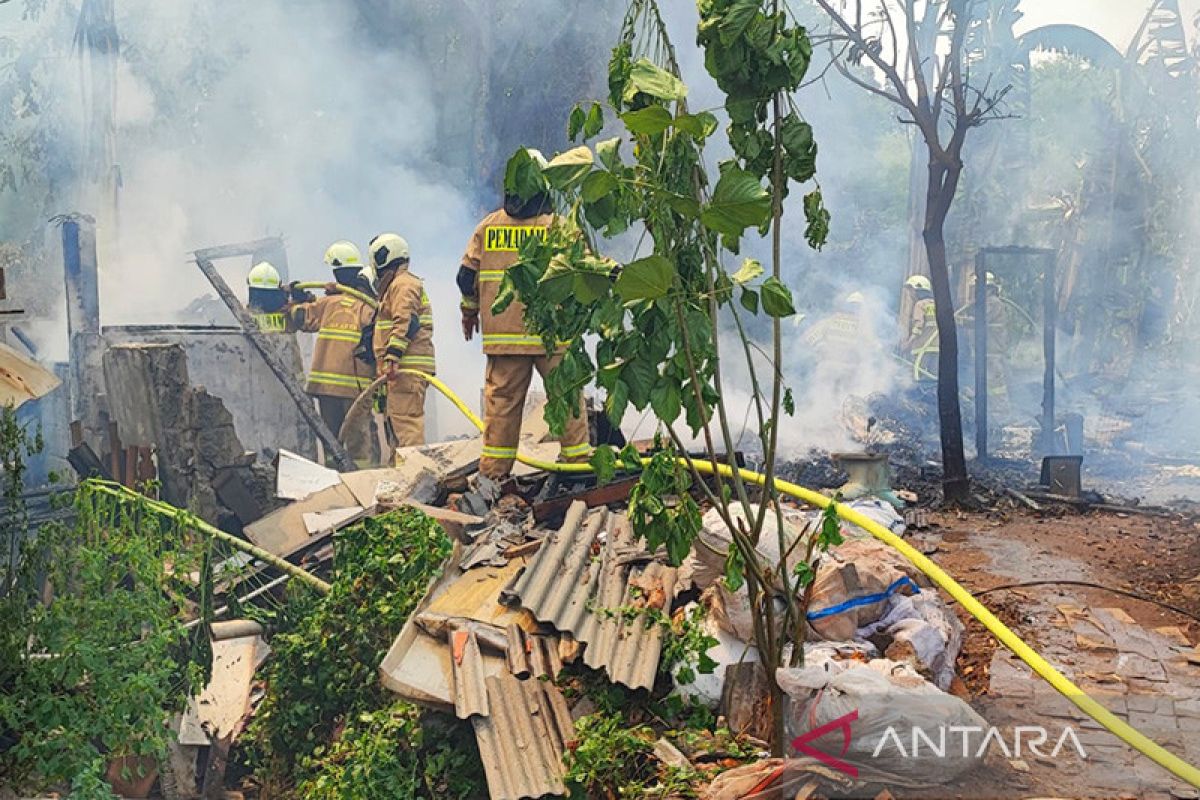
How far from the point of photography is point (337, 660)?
4.82 m

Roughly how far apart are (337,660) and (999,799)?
293 cm

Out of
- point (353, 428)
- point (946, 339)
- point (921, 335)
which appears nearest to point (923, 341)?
point (921, 335)

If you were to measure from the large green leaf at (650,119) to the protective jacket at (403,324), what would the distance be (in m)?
5.42

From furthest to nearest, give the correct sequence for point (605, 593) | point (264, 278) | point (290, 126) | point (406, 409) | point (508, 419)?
point (290, 126) < point (264, 278) < point (406, 409) < point (508, 419) < point (605, 593)

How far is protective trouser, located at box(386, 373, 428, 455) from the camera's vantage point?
8.60 metres

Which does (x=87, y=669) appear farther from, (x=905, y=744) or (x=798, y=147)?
(x=798, y=147)

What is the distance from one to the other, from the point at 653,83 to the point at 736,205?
460 mm

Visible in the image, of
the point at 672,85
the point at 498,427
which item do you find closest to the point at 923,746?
the point at 672,85

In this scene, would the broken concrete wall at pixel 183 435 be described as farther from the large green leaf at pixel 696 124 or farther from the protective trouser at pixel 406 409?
the large green leaf at pixel 696 124

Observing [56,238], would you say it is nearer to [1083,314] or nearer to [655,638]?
[655,638]

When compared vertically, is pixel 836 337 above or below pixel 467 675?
above

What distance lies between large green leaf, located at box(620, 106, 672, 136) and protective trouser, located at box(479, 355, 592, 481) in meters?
3.64

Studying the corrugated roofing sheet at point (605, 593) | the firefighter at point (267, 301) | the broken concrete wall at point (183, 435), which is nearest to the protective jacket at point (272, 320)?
the firefighter at point (267, 301)

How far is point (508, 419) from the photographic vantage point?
6.79 metres
